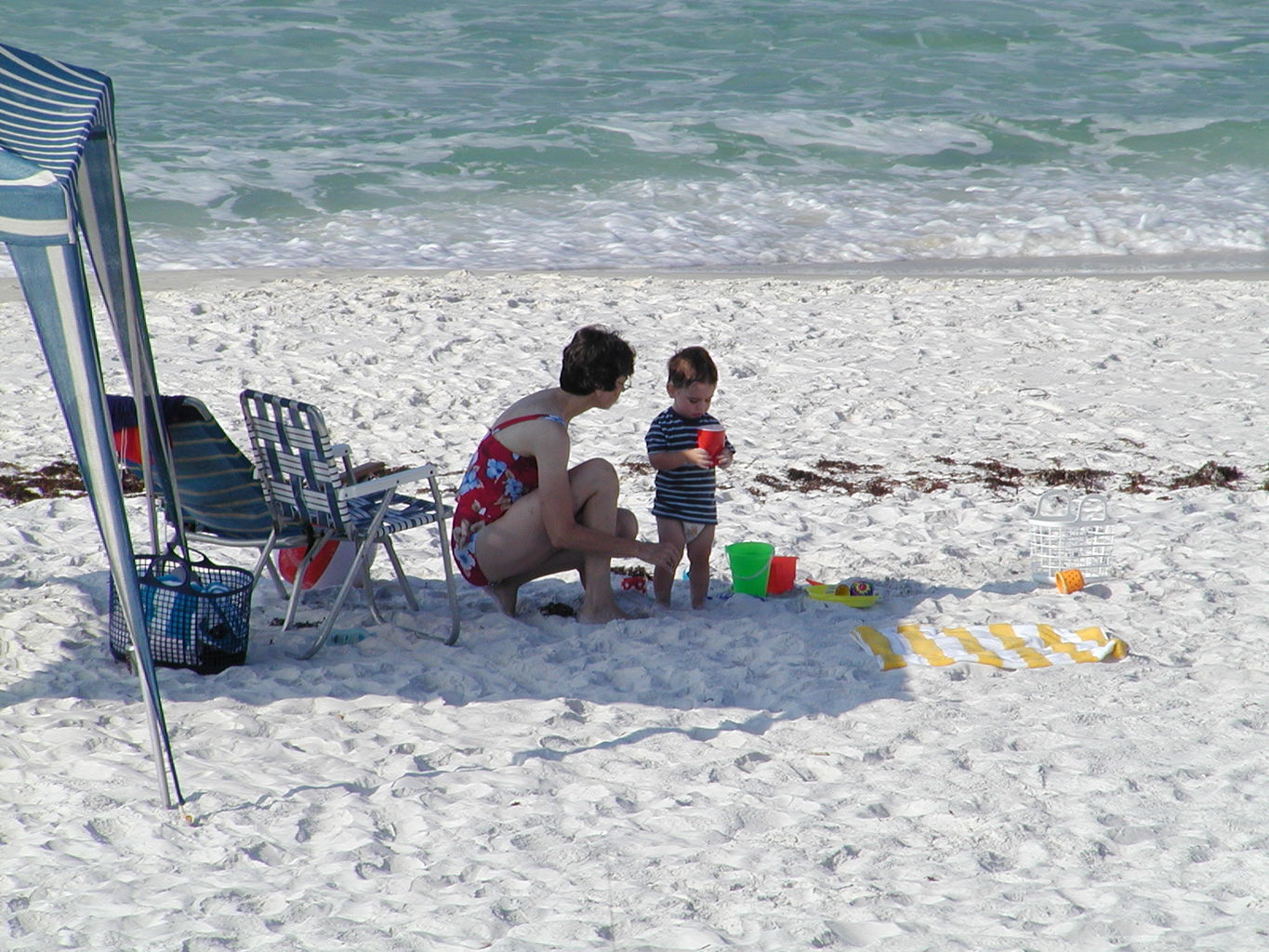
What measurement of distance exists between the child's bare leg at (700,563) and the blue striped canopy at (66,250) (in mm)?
1840

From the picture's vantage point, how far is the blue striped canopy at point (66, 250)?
8.48 feet

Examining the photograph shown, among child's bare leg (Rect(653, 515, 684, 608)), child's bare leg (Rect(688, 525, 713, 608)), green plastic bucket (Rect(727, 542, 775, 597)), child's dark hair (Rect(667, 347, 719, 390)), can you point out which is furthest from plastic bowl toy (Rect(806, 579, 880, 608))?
child's dark hair (Rect(667, 347, 719, 390))

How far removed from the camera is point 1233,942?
92.6 inches

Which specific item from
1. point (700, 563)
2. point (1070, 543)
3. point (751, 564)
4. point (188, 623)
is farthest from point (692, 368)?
point (188, 623)

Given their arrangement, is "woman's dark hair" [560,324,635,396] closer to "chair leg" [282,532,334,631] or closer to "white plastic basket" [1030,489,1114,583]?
"chair leg" [282,532,334,631]

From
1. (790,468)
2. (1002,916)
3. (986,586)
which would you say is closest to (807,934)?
(1002,916)

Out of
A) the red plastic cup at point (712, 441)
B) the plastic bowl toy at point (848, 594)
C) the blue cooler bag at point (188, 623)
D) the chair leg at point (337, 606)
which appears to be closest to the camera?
the blue cooler bag at point (188, 623)

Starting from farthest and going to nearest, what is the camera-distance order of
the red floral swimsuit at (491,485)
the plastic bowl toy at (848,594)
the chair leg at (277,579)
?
the chair leg at (277,579)
the plastic bowl toy at (848,594)
the red floral swimsuit at (491,485)

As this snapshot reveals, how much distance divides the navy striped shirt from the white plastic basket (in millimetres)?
1233

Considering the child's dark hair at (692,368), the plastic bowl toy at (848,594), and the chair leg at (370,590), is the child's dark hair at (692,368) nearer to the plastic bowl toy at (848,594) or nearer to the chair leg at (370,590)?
the plastic bowl toy at (848,594)

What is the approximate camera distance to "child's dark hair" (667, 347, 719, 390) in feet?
13.2

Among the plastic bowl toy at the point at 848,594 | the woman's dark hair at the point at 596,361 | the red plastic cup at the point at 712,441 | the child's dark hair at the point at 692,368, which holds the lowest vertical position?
the plastic bowl toy at the point at 848,594

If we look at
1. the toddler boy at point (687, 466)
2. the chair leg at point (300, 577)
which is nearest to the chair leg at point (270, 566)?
the chair leg at point (300, 577)

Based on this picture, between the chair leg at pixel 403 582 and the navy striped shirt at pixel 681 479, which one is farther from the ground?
the navy striped shirt at pixel 681 479
